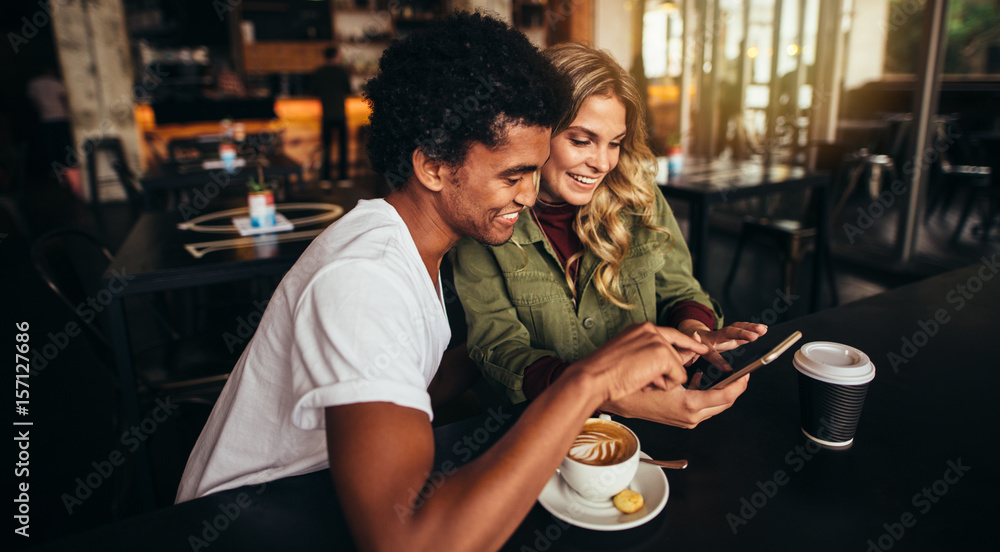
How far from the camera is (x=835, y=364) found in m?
0.85

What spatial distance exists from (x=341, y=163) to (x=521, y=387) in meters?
7.43

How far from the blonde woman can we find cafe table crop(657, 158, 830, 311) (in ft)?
4.61

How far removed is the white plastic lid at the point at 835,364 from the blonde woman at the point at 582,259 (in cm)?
29

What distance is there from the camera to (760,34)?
5.48m

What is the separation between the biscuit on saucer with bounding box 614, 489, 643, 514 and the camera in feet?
2.37

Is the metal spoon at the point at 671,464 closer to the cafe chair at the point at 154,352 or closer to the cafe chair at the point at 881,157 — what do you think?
the cafe chair at the point at 154,352

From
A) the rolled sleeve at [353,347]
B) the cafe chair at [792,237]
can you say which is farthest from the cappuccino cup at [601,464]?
the cafe chair at [792,237]

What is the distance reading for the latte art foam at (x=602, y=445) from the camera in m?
0.76

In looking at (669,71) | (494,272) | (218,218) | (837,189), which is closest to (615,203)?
(494,272)

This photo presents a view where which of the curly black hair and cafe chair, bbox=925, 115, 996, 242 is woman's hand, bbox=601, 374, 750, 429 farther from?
cafe chair, bbox=925, 115, 996, 242

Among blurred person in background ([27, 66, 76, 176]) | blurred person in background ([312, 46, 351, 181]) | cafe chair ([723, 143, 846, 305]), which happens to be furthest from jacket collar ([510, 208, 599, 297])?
blurred person in background ([27, 66, 76, 176])

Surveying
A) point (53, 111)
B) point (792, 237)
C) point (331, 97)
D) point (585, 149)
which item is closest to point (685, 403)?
point (585, 149)

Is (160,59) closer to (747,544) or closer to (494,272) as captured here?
(494,272)

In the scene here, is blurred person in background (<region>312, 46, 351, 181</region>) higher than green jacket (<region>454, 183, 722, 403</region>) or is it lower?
higher
